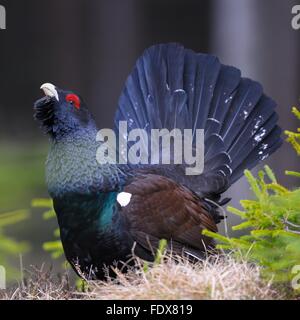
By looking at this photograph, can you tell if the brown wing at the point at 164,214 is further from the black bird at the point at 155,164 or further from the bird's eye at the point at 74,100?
the bird's eye at the point at 74,100

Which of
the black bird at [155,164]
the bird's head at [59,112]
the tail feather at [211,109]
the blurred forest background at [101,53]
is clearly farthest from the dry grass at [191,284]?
the blurred forest background at [101,53]

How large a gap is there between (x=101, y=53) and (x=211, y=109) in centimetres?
619

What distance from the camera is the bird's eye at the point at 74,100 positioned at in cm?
478

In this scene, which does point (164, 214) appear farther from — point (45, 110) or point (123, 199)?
point (45, 110)

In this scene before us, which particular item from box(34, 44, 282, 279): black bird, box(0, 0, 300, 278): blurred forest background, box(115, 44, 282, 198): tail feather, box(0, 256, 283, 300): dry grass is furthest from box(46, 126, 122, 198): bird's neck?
box(0, 0, 300, 278): blurred forest background

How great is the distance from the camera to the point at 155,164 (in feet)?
17.6

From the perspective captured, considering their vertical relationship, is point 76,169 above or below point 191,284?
above

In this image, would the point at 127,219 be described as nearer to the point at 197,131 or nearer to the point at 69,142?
the point at 69,142

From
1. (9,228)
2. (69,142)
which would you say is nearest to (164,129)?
(69,142)

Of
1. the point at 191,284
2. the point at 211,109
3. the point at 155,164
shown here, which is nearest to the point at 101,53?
the point at 211,109

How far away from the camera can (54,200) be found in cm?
473

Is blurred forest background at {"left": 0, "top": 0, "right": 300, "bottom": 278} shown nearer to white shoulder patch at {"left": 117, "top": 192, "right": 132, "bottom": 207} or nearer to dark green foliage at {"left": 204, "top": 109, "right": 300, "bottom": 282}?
white shoulder patch at {"left": 117, "top": 192, "right": 132, "bottom": 207}

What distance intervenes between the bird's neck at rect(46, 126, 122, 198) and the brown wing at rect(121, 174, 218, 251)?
0.53 ft

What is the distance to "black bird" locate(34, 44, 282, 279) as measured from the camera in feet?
15.4
